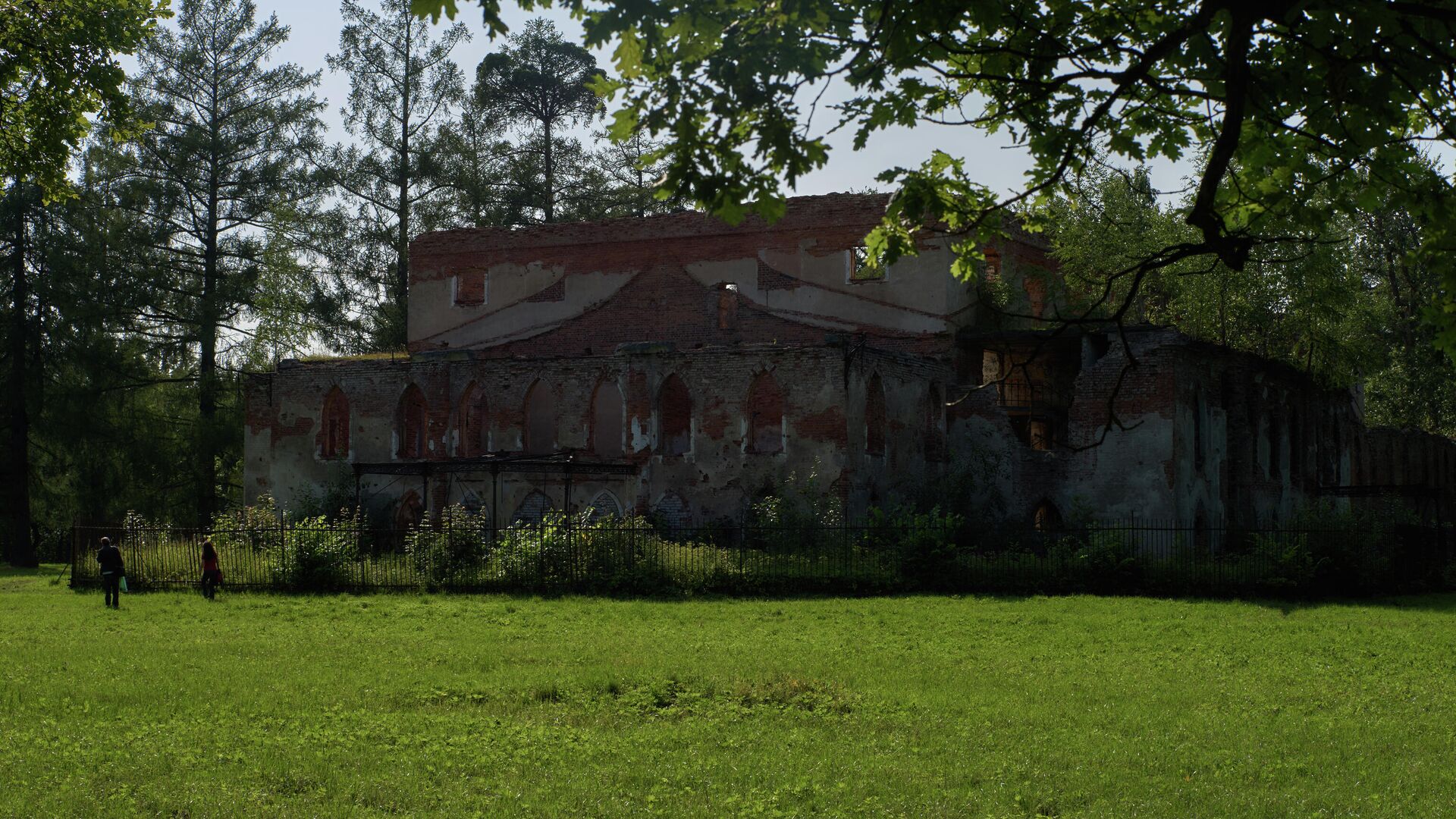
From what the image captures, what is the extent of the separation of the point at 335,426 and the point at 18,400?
30.6ft

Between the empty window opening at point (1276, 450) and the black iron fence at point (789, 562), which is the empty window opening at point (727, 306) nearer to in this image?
the black iron fence at point (789, 562)

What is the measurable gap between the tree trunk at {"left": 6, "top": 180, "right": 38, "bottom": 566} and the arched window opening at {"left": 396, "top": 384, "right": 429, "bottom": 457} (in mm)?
10998

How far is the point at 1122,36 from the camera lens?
7527 mm

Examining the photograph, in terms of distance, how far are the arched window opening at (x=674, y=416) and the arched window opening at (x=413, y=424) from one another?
5.44 meters

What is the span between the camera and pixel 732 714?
11250mm

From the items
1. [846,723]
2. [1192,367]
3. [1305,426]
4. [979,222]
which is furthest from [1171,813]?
[1305,426]

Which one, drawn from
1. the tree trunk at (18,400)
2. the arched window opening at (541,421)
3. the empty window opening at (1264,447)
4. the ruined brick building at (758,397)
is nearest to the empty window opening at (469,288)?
the ruined brick building at (758,397)

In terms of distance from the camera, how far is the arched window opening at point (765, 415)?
28641mm

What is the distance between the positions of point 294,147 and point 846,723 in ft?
111

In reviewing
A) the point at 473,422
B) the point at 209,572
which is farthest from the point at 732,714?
the point at 473,422

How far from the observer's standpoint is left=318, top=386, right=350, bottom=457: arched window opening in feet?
106

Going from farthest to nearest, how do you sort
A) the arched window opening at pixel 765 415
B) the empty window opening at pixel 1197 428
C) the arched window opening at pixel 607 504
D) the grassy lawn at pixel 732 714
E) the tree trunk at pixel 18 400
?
1. the tree trunk at pixel 18 400
2. the arched window opening at pixel 607 504
3. the empty window opening at pixel 1197 428
4. the arched window opening at pixel 765 415
5. the grassy lawn at pixel 732 714

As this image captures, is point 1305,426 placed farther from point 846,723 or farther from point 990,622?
point 846,723

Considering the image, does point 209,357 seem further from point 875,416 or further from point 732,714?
point 732,714
